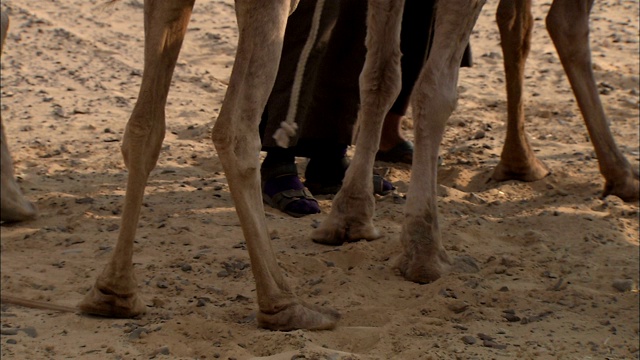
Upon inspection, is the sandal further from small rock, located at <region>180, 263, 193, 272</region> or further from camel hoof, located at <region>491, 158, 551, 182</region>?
camel hoof, located at <region>491, 158, 551, 182</region>

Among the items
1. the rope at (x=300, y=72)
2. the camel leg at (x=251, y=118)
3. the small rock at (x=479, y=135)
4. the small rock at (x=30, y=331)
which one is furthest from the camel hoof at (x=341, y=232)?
the small rock at (x=479, y=135)

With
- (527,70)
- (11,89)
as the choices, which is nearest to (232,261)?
(11,89)

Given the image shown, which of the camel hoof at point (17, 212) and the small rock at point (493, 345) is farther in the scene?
the camel hoof at point (17, 212)

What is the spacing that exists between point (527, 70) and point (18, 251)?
189 inches

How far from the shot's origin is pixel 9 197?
477 centimetres

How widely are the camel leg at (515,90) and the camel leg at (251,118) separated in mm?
2572

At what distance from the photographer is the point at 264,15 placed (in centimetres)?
345

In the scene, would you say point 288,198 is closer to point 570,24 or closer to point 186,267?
point 186,267

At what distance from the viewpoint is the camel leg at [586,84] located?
18.0ft

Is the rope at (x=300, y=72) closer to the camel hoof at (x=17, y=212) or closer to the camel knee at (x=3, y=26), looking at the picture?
the camel hoof at (x=17, y=212)

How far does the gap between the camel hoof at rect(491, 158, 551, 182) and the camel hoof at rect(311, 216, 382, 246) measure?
1380mm

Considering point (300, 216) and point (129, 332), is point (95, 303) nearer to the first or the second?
point (129, 332)

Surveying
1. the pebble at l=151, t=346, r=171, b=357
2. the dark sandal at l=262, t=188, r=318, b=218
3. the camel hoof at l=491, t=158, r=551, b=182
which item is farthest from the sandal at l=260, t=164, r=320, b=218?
the pebble at l=151, t=346, r=171, b=357

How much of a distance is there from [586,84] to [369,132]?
1.44 meters
